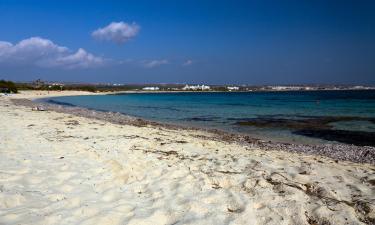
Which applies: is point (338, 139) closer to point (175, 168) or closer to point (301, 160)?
point (301, 160)

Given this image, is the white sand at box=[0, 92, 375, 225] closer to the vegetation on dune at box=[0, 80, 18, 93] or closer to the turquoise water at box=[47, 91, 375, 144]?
the turquoise water at box=[47, 91, 375, 144]

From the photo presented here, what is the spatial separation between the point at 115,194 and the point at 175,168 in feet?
6.37

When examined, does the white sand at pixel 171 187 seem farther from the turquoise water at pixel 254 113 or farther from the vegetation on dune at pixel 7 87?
the vegetation on dune at pixel 7 87

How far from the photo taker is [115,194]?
569cm

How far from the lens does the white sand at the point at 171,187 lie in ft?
16.0

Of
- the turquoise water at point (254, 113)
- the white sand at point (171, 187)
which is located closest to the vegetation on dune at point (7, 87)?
the turquoise water at point (254, 113)

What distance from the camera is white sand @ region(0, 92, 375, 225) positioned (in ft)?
16.0

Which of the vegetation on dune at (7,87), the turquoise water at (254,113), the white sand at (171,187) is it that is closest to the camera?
the white sand at (171,187)

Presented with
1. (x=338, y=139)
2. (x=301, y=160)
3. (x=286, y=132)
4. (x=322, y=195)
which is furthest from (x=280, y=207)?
(x=286, y=132)

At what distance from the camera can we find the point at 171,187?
20.2 ft

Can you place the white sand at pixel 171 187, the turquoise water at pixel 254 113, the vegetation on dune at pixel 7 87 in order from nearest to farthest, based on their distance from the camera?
the white sand at pixel 171 187, the turquoise water at pixel 254 113, the vegetation on dune at pixel 7 87

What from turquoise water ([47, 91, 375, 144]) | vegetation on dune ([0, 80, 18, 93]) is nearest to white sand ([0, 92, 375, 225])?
turquoise water ([47, 91, 375, 144])

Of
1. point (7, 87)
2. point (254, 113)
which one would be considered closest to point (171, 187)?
point (254, 113)

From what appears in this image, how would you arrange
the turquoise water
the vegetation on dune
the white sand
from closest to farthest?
1. the white sand
2. the turquoise water
3. the vegetation on dune
